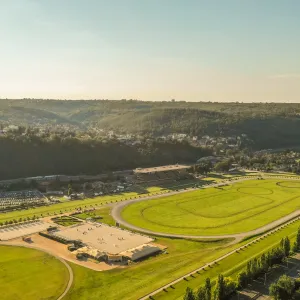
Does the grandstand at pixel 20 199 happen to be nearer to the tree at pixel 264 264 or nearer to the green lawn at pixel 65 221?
the green lawn at pixel 65 221

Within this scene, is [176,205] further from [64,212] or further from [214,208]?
[64,212]

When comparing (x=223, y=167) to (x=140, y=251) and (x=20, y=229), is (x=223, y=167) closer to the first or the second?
(x=20, y=229)

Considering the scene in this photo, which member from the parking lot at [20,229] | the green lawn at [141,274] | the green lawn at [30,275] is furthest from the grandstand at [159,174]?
the green lawn at [30,275]

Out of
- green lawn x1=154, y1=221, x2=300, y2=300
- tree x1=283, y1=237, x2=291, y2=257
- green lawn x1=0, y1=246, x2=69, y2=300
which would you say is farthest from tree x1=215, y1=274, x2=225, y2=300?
green lawn x1=0, y1=246, x2=69, y2=300

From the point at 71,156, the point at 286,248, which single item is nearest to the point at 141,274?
the point at 286,248

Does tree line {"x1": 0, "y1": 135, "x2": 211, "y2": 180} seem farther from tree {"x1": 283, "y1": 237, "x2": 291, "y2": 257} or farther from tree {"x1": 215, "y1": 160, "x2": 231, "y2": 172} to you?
tree {"x1": 283, "y1": 237, "x2": 291, "y2": 257}
